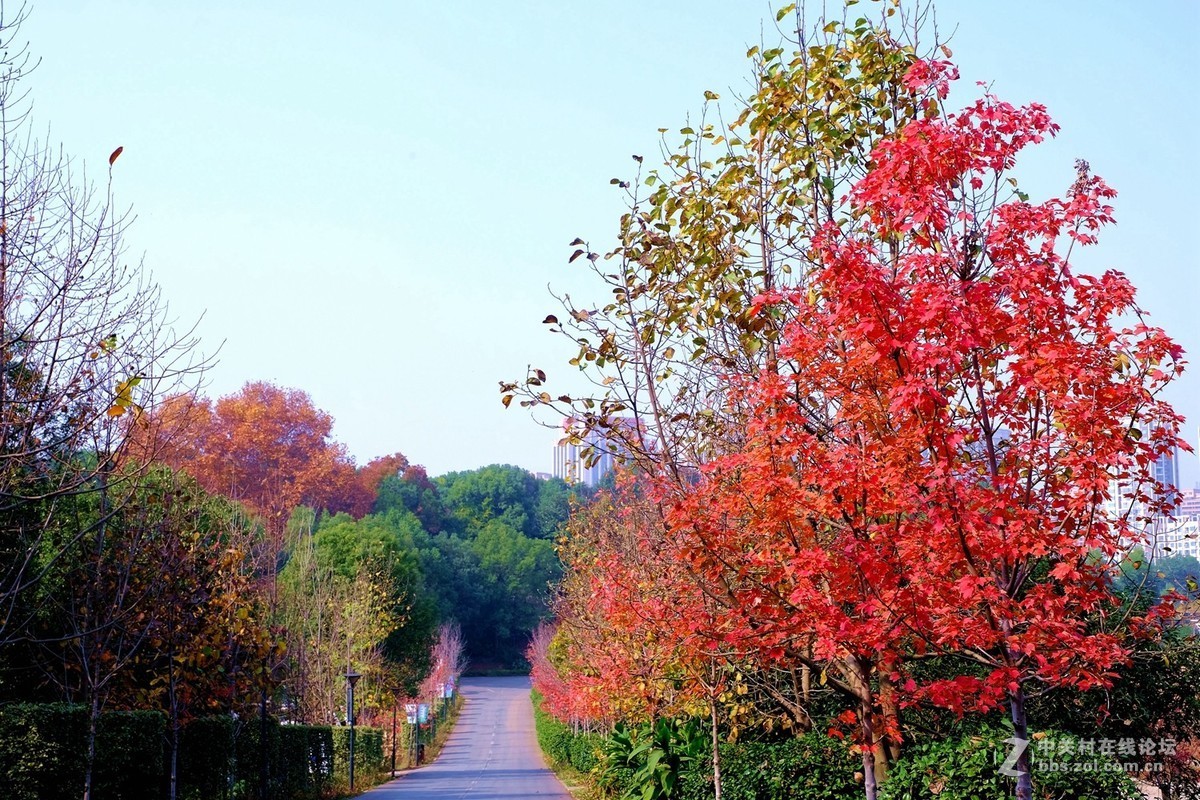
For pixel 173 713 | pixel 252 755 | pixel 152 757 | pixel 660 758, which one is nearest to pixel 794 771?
pixel 660 758

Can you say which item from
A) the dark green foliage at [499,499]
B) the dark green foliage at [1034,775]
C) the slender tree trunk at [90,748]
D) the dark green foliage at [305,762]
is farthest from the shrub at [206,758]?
the dark green foliage at [499,499]

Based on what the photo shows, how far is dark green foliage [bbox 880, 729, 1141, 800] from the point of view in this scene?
31.3ft

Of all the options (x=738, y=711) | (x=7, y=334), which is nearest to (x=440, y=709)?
(x=738, y=711)

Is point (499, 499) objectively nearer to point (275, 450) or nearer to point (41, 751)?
point (275, 450)

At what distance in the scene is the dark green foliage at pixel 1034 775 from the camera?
9531mm

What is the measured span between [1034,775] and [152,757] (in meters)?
11.1

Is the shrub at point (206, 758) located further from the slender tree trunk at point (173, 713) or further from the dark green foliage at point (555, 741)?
the dark green foliage at point (555, 741)

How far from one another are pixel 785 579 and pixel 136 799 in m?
12.0

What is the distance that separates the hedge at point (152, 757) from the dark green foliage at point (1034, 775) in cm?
872

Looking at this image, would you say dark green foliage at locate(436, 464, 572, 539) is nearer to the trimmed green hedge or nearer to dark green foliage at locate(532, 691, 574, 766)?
the trimmed green hedge

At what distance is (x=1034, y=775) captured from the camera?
31.7ft

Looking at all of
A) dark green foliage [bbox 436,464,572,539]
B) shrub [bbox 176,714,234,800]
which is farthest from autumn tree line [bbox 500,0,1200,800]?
dark green foliage [bbox 436,464,572,539]

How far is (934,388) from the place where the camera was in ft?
21.4

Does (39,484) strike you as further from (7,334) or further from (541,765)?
(541,765)
